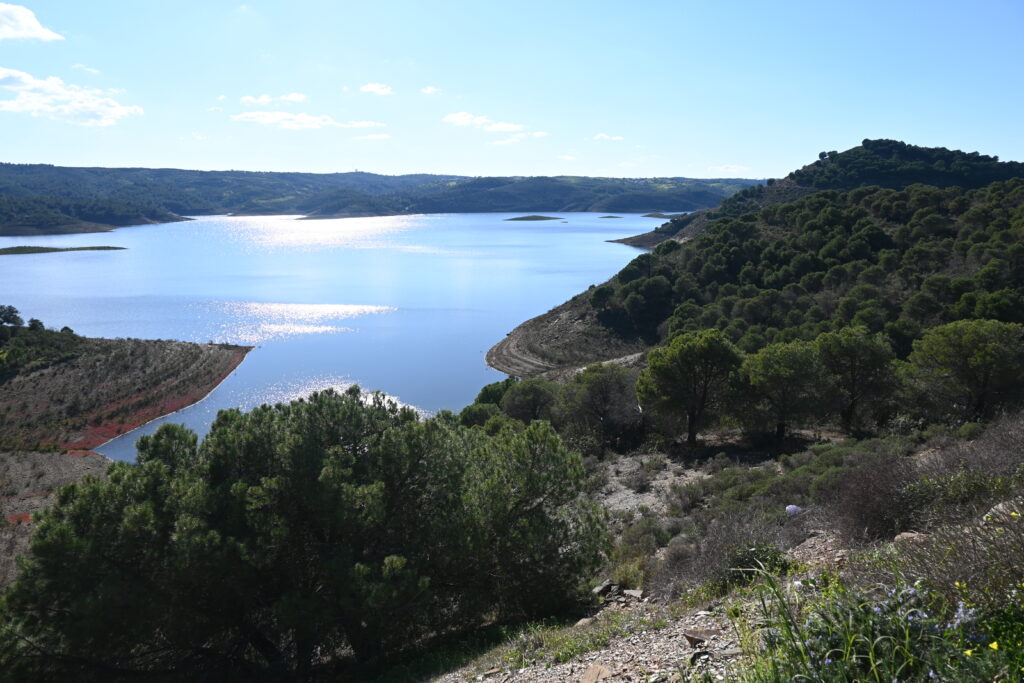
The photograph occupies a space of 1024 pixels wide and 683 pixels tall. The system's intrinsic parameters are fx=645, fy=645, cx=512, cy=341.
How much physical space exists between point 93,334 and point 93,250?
86.3 metres

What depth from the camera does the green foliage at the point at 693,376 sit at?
77.2 ft

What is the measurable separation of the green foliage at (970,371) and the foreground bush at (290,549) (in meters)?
15.3

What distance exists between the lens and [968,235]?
3991cm

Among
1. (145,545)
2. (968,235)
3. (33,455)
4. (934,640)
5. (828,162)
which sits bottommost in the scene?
(33,455)

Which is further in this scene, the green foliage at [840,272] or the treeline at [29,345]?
the treeline at [29,345]

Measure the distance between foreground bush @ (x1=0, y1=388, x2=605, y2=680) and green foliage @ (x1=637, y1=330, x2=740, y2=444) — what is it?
1315 cm

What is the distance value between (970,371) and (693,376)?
844 centimetres

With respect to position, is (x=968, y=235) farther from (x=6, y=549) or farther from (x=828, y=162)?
(x=828, y=162)

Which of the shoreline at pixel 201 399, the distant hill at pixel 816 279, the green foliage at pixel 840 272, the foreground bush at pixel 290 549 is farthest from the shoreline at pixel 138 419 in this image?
the green foliage at pixel 840 272

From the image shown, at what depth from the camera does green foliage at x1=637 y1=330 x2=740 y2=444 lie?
2352cm

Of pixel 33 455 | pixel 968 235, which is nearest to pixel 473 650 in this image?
pixel 33 455

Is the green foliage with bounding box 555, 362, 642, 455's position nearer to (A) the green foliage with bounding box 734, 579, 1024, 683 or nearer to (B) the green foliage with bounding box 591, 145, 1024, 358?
(B) the green foliage with bounding box 591, 145, 1024, 358

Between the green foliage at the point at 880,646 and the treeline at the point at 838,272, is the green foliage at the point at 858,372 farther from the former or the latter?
the green foliage at the point at 880,646

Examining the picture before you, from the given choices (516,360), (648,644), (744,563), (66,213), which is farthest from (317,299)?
(66,213)
